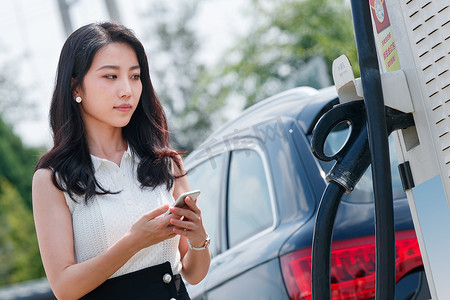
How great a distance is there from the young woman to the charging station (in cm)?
69

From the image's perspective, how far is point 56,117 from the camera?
246cm

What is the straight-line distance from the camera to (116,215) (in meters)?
2.27

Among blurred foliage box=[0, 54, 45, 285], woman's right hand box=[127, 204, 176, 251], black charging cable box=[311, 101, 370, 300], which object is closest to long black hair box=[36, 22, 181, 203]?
woman's right hand box=[127, 204, 176, 251]

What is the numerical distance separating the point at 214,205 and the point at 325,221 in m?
2.13

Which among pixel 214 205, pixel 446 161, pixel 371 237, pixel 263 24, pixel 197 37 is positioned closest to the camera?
pixel 446 161

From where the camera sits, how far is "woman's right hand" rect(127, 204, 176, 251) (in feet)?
6.81

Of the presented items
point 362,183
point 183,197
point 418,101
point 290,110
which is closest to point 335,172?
point 418,101

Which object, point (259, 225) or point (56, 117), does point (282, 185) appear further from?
point (56, 117)

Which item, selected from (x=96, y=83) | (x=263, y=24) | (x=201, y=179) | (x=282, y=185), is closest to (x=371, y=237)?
(x=282, y=185)

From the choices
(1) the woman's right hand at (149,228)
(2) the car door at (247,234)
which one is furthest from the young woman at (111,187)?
(2) the car door at (247,234)

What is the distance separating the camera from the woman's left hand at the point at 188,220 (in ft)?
6.81

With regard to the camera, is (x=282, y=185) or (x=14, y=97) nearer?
(x=282, y=185)

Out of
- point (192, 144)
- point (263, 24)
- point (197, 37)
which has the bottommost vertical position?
point (192, 144)

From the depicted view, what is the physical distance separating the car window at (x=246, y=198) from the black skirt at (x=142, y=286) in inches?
31.0
